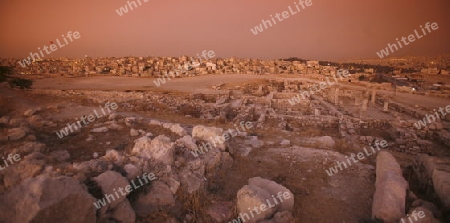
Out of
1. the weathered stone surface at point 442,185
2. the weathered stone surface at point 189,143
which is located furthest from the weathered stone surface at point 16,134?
the weathered stone surface at point 442,185

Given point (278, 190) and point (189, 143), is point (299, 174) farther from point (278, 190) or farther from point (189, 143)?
point (189, 143)

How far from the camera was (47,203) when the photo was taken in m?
2.79

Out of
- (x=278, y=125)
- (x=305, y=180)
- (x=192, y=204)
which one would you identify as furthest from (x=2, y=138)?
(x=278, y=125)

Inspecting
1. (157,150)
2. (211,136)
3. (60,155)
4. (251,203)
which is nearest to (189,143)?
(211,136)

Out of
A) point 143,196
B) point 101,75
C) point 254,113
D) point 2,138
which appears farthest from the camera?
point 101,75

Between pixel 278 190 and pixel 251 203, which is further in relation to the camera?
pixel 278 190

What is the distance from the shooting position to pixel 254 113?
15164 mm

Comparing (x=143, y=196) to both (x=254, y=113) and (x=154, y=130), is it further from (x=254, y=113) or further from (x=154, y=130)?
(x=254, y=113)

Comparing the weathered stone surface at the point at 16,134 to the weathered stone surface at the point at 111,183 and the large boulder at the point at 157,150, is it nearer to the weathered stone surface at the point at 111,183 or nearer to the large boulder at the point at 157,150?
the large boulder at the point at 157,150

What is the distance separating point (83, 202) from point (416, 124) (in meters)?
15.1

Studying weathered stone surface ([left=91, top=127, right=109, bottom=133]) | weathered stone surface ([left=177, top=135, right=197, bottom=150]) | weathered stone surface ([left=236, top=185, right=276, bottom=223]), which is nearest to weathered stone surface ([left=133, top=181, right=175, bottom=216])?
weathered stone surface ([left=236, top=185, right=276, bottom=223])

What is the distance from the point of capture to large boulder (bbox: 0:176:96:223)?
108 inches

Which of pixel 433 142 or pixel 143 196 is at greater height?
pixel 143 196

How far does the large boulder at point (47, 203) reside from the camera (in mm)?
2748
